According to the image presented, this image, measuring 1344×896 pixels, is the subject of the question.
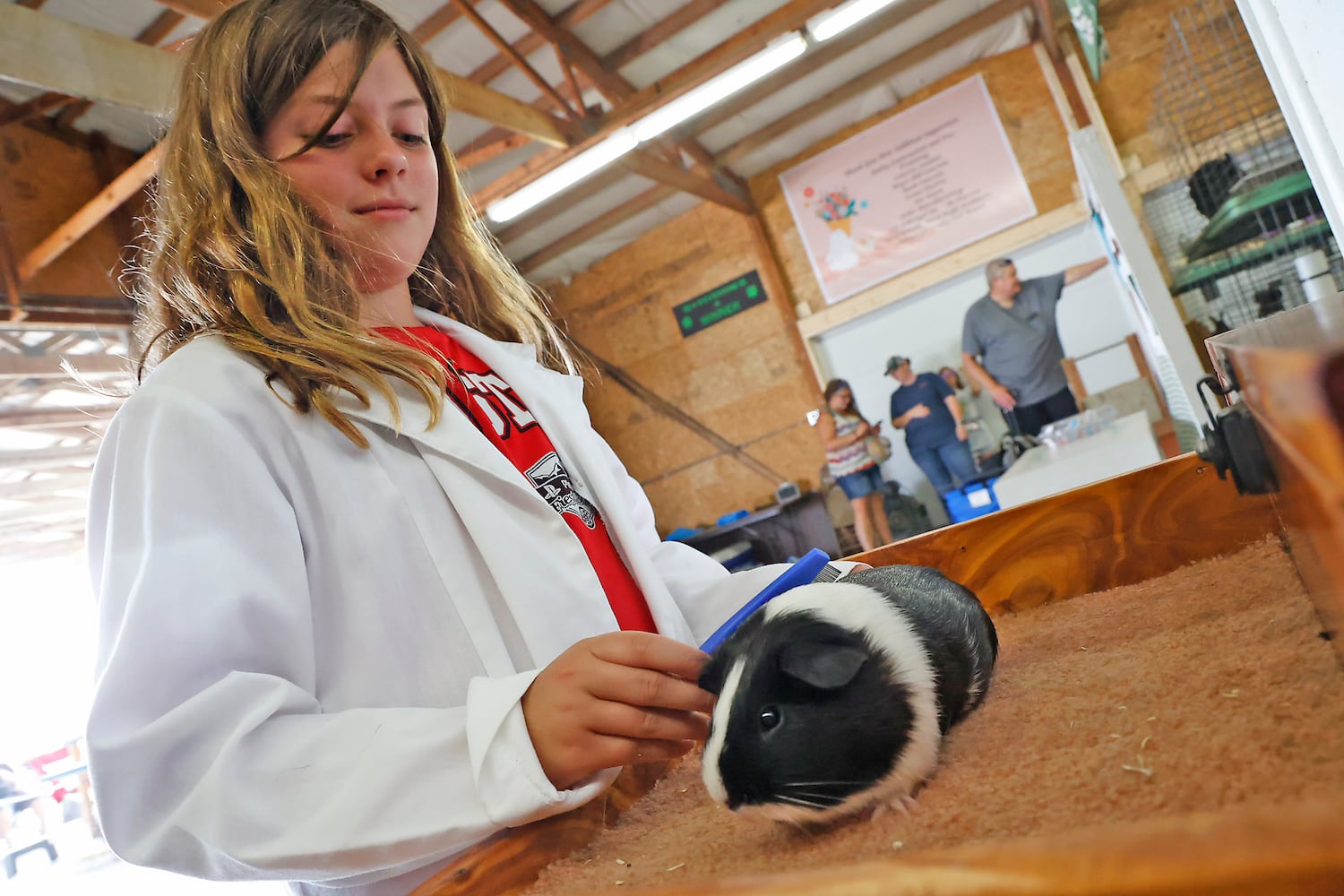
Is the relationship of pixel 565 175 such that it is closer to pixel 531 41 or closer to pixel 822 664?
pixel 531 41

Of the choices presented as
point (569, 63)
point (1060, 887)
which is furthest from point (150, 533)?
point (569, 63)

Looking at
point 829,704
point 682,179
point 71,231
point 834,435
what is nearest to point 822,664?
point 829,704

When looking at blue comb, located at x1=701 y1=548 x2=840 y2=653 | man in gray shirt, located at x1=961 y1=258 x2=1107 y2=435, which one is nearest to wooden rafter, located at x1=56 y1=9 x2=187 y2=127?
blue comb, located at x1=701 y1=548 x2=840 y2=653

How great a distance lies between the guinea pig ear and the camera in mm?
557

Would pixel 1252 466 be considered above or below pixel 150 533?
below

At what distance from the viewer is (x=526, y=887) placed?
55 centimetres

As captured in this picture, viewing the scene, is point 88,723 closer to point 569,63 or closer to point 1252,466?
point 1252,466

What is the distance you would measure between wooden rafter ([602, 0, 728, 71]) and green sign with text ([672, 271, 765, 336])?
233 centimetres

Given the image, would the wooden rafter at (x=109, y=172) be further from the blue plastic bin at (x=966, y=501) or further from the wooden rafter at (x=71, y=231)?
the blue plastic bin at (x=966, y=501)

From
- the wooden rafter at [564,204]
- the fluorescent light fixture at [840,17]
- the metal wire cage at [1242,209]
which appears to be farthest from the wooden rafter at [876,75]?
the fluorescent light fixture at [840,17]

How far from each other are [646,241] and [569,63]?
8.82 feet

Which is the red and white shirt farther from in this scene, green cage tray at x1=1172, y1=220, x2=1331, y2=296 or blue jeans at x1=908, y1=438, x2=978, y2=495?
blue jeans at x1=908, y1=438, x2=978, y2=495

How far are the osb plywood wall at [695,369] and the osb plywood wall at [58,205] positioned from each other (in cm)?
324

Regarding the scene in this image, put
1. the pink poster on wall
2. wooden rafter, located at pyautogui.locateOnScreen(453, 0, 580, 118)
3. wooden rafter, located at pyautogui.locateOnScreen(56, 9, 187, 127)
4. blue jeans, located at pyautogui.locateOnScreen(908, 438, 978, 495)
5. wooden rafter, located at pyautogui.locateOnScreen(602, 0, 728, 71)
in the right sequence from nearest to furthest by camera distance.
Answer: wooden rafter, located at pyautogui.locateOnScreen(56, 9, 187, 127), wooden rafter, located at pyautogui.locateOnScreen(453, 0, 580, 118), wooden rafter, located at pyautogui.locateOnScreen(602, 0, 728, 71), blue jeans, located at pyautogui.locateOnScreen(908, 438, 978, 495), the pink poster on wall
